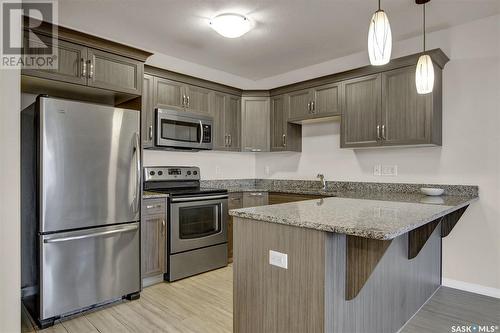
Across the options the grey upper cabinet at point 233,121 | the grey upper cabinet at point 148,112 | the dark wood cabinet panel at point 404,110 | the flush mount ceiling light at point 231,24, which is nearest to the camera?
the flush mount ceiling light at point 231,24

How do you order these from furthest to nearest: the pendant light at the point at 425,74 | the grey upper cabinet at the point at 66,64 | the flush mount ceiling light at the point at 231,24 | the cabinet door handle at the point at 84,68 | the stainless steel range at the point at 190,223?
the stainless steel range at the point at 190,223 → the flush mount ceiling light at the point at 231,24 → the cabinet door handle at the point at 84,68 → the grey upper cabinet at the point at 66,64 → the pendant light at the point at 425,74

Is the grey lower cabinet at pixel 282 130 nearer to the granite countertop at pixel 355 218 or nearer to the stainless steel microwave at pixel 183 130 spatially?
the stainless steel microwave at pixel 183 130

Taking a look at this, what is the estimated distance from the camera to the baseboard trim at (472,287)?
9.39ft

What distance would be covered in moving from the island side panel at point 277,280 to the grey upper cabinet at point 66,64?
1.94 metres

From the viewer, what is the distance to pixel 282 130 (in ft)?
14.0

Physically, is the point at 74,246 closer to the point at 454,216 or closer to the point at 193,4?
the point at 193,4

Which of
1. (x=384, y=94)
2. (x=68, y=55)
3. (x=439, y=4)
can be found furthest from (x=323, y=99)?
(x=68, y=55)

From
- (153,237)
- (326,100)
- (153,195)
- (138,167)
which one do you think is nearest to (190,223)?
(153,237)

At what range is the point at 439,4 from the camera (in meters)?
2.67

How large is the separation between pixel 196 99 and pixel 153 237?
1763 mm

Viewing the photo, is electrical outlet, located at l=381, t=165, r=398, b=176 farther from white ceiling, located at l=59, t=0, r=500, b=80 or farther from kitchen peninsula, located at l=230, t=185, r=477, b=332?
kitchen peninsula, located at l=230, t=185, r=477, b=332

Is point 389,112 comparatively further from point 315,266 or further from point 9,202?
point 9,202

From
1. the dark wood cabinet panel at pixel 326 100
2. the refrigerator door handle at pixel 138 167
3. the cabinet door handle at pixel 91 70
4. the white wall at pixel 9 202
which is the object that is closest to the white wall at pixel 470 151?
the dark wood cabinet panel at pixel 326 100

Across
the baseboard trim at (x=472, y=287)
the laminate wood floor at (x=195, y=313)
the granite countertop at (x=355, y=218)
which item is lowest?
the laminate wood floor at (x=195, y=313)
